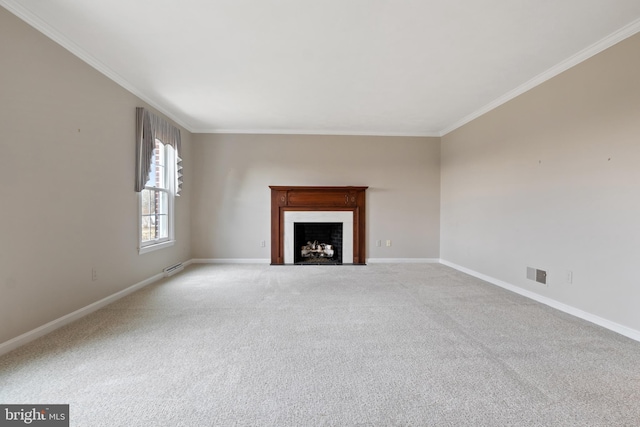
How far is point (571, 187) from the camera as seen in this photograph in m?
2.81

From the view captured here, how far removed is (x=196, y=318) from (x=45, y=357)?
104 centimetres

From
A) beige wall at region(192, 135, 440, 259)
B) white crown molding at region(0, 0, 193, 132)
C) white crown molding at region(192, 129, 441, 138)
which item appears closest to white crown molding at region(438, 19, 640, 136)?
white crown molding at region(192, 129, 441, 138)

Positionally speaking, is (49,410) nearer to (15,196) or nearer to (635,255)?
(15,196)

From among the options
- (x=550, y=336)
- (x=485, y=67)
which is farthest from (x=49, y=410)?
(x=485, y=67)

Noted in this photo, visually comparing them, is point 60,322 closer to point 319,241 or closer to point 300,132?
point 319,241

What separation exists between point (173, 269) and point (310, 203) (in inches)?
101

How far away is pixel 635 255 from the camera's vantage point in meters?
2.29

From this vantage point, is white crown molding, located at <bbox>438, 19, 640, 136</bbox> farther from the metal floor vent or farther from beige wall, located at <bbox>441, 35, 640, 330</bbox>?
the metal floor vent

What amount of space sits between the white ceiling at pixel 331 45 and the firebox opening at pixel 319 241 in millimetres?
2390

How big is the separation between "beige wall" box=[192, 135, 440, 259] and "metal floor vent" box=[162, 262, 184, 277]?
2.12 feet

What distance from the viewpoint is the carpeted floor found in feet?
4.73

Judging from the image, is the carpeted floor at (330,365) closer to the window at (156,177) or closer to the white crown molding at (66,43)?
the window at (156,177)

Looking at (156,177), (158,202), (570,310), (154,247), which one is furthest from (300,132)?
(570,310)

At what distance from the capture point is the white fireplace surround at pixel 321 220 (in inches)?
208
